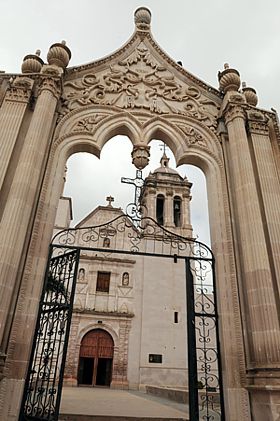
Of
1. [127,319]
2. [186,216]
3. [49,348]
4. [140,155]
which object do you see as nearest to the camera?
[49,348]

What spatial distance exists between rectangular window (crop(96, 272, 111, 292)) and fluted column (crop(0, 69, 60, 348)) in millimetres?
14978

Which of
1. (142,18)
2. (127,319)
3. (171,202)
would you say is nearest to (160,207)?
(171,202)

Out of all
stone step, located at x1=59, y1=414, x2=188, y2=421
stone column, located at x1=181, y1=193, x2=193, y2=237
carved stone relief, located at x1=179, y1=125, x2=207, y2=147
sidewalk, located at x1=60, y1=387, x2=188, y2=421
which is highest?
stone column, located at x1=181, y1=193, x2=193, y2=237

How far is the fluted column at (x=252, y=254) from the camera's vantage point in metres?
4.39

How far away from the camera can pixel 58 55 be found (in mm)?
6715

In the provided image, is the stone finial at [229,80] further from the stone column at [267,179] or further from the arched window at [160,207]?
the arched window at [160,207]

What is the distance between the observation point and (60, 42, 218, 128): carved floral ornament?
6.91 meters

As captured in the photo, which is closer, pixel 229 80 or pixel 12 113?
pixel 12 113

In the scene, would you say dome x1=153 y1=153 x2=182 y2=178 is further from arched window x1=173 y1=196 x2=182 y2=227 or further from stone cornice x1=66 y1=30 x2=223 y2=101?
stone cornice x1=66 y1=30 x2=223 y2=101

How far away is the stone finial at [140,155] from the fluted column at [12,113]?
2.20 m

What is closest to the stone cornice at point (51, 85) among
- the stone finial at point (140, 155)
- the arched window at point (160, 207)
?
the stone finial at point (140, 155)

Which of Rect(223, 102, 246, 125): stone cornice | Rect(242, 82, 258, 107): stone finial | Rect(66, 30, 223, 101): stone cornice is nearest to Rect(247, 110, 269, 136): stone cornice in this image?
Rect(223, 102, 246, 125): stone cornice

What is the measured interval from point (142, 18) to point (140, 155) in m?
4.40

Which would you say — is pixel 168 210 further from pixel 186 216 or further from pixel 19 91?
pixel 19 91
